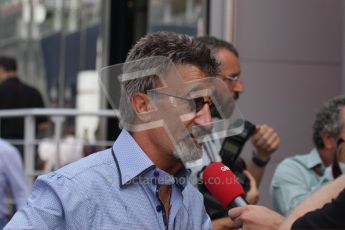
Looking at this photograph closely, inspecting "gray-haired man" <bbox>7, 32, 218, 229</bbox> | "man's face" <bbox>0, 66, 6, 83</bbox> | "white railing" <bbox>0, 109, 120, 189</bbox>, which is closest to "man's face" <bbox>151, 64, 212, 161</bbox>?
"gray-haired man" <bbox>7, 32, 218, 229</bbox>

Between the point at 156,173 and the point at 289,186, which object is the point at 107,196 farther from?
the point at 289,186

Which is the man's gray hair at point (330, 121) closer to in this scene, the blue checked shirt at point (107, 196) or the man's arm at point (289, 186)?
the man's arm at point (289, 186)

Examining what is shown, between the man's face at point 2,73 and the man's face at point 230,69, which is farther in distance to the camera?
the man's face at point 2,73

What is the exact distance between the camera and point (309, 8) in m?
6.68

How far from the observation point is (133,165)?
2678 millimetres

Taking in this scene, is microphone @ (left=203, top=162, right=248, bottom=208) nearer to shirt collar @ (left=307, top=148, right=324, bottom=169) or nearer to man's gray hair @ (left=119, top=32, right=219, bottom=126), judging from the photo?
man's gray hair @ (left=119, top=32, right=219, bottom=126)

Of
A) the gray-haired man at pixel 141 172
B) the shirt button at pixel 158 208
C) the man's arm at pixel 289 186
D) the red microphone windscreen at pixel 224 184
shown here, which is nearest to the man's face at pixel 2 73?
the man's arm at pixel 289 186

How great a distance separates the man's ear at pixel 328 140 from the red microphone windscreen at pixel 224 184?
6.11ft

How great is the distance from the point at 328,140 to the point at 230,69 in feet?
2.93

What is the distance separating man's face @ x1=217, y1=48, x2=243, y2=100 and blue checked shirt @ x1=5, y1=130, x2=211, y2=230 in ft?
4.87

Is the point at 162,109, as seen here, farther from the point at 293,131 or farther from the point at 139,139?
the point at 293,131

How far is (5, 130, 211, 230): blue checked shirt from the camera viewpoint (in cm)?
252

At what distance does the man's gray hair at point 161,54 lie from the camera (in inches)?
109

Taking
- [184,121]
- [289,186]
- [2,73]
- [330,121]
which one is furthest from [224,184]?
[2,73]
